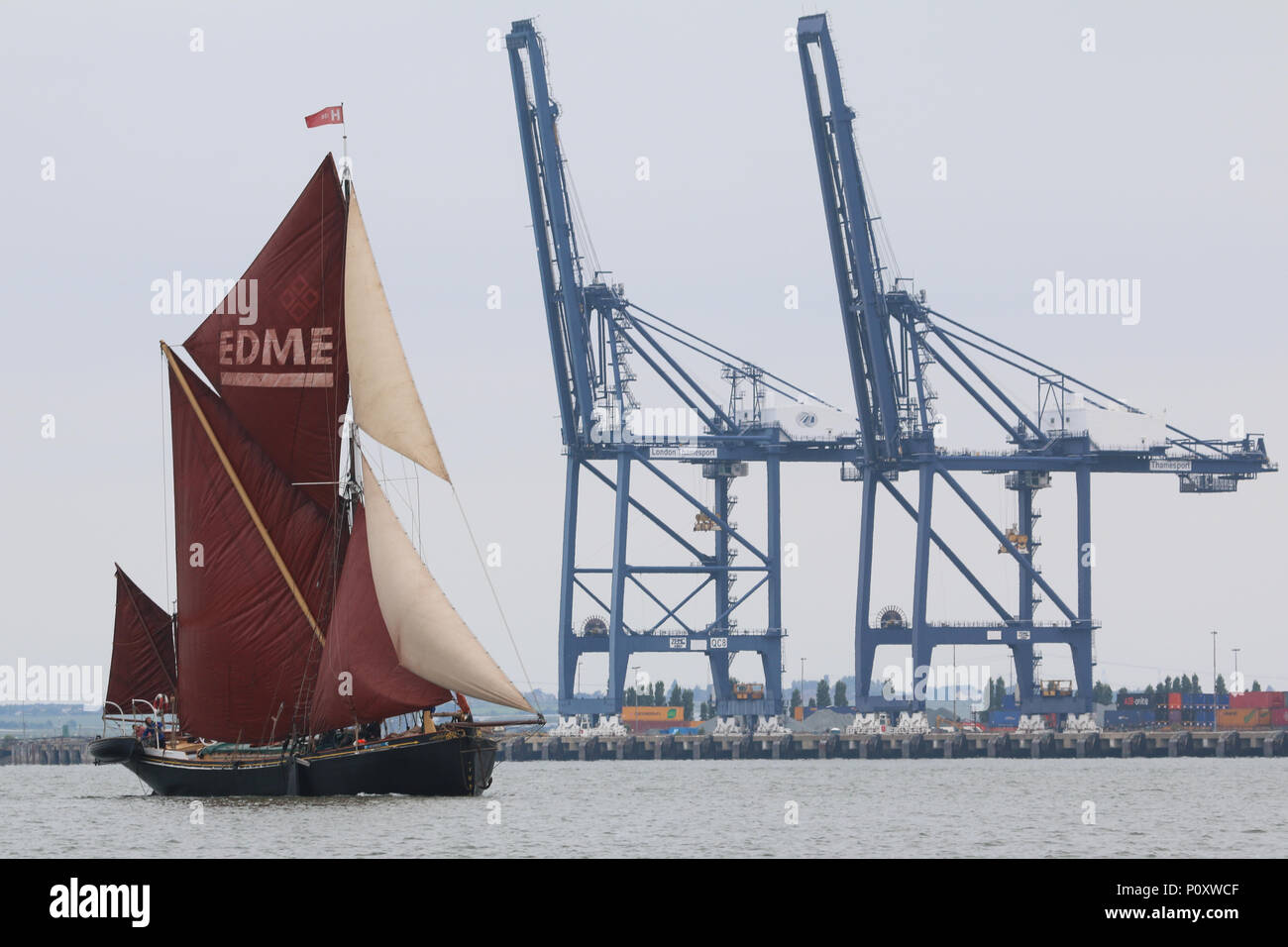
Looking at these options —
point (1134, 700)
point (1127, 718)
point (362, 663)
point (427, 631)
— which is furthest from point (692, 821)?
point (1134, 700)

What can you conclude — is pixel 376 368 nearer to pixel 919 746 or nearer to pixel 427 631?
pixel 427 631

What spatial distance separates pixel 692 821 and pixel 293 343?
14.8 metres

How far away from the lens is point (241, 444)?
52.1 meters

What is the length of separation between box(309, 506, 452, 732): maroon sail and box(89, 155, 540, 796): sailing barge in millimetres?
44

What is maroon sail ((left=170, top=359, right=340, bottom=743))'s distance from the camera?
169ft

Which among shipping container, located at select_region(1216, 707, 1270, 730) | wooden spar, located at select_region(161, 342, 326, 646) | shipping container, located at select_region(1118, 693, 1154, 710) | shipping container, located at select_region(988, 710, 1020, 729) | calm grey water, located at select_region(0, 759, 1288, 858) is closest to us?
calm grey water, located at select_region(0, 759, 1288, 858)

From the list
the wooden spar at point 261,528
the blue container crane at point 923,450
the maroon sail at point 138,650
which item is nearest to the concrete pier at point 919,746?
the blue container crane at point 923,450

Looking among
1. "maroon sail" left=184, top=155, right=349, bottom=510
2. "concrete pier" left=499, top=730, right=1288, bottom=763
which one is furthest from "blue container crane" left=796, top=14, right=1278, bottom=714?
"maroon sail" left=184, top=155, right=349, bottom=510

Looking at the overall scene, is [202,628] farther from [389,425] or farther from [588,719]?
[588,719]

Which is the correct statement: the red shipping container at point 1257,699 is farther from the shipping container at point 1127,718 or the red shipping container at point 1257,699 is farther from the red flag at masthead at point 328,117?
the red flag at masthead at point 328,117

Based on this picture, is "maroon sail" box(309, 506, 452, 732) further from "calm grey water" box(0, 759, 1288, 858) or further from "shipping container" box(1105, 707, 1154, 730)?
"shipping container" box(1105, 707, 1154, 730)

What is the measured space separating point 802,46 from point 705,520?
26995mm
